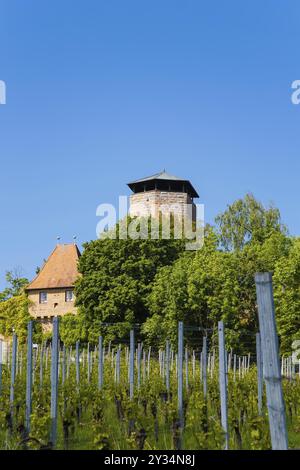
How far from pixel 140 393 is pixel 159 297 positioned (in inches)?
1022

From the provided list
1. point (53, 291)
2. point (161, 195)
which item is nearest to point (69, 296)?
point (53, 291)

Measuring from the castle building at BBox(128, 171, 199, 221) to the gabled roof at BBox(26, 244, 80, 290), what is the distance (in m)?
7.19

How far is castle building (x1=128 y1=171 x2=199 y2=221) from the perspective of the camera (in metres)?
64.0

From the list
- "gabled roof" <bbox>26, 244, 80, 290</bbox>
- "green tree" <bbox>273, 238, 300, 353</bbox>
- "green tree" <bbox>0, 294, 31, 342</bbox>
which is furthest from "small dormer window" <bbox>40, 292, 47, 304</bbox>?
"green tree" <bbox>273, 238, 300, 353</bbox>

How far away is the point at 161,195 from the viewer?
64.5 metres

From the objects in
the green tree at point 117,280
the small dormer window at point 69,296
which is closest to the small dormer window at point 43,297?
the small dormer window at point 69,296

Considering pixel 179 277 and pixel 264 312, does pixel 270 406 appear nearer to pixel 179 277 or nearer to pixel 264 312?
pixel 264 312

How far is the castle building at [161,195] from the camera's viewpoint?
64.0m

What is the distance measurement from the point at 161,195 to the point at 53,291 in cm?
1354

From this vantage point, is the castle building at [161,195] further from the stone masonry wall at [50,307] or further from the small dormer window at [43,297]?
the small dormer window at [43,297]

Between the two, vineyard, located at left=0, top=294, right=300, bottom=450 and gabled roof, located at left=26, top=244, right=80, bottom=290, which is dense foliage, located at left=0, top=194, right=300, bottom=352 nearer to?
gabled roof, located at left=26, top=244, right=80, bottom=290

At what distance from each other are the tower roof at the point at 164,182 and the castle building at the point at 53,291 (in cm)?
1083

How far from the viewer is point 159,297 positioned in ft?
136

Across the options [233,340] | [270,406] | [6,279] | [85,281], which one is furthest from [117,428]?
[6,279]
